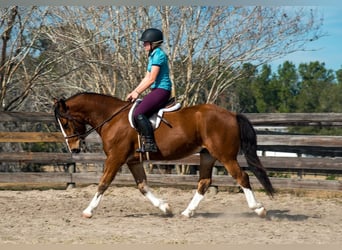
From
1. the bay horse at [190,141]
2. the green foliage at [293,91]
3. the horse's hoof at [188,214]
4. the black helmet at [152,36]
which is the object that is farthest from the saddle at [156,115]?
the green foliage at [293,91]

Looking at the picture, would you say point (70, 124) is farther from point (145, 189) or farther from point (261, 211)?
point (261, 211)

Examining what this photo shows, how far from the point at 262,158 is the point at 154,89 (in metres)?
3.83

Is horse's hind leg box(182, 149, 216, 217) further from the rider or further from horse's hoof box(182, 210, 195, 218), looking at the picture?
the rider

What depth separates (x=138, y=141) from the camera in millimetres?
7785

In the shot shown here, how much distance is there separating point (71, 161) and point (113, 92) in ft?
12.6

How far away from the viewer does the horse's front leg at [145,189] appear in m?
7.89

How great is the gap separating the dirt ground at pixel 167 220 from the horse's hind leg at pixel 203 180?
0.56ft

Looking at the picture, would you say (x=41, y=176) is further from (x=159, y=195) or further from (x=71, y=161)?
(x=159, y=195)

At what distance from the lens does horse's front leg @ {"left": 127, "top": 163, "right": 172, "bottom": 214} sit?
789 centimetres

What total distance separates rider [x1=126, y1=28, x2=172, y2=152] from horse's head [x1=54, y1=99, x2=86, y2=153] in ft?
3.13

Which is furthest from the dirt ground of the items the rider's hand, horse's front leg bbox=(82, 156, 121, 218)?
the rider's hand

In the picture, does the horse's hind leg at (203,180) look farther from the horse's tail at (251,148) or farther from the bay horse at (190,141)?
the horse's tail at (251,148)

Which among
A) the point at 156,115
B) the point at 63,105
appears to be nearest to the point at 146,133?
the point at 156,115

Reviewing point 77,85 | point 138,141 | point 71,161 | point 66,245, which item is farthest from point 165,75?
point 77,85
